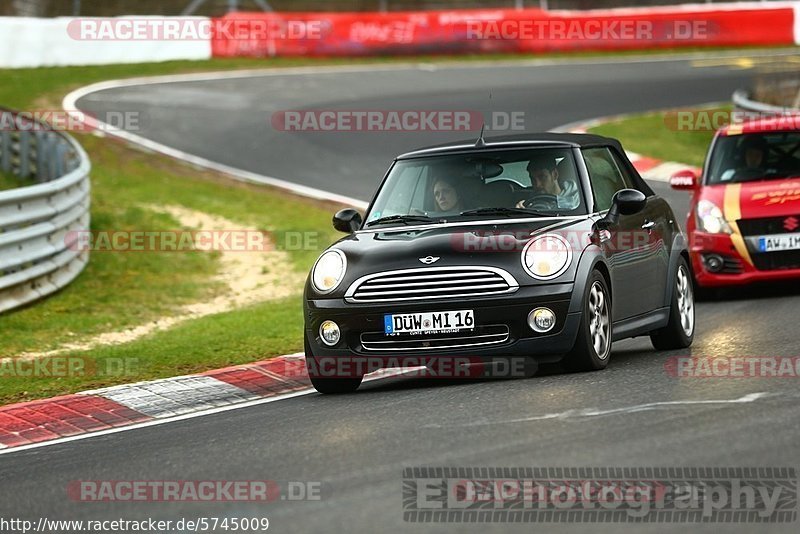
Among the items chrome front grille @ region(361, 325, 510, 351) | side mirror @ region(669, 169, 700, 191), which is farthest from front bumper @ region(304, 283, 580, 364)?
side mirror @ region(669, 169, 700, 191)

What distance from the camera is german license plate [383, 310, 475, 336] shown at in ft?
29.3

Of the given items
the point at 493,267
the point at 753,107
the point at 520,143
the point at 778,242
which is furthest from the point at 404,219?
the point at 753,107

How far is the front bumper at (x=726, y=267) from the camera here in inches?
517

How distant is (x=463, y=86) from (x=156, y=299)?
16174 mm

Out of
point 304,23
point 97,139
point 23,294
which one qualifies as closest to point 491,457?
point 23,294

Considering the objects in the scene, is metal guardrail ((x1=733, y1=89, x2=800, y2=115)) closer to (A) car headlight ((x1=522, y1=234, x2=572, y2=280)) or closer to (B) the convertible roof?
(B) the convertible roof

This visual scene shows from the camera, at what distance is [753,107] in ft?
75.6

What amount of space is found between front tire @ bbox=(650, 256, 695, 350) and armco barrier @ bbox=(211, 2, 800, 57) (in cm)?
2503

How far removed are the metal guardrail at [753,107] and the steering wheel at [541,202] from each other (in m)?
12.4

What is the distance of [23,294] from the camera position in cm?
1441

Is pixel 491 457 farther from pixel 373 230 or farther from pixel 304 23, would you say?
pixel 304 23

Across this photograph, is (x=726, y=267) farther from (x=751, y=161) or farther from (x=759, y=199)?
(x=751, y=161)

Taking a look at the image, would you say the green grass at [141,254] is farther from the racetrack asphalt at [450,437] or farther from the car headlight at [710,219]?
the car headlight at [710,219]

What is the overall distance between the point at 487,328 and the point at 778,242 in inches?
195
